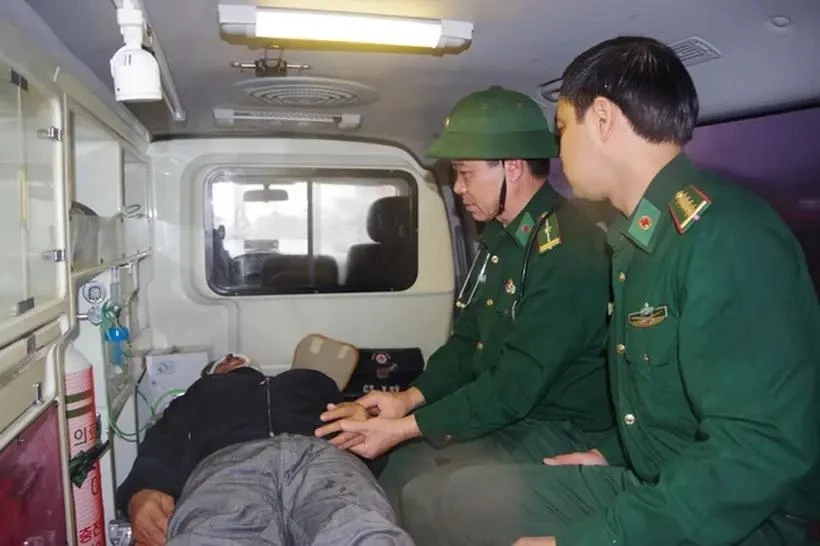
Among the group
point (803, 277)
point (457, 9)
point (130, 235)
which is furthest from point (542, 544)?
point (130, 235)

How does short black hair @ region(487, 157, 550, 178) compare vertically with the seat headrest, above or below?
above

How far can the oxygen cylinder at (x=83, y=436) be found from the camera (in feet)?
7.55

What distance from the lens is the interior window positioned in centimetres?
444

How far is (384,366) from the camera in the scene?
14.6 ft

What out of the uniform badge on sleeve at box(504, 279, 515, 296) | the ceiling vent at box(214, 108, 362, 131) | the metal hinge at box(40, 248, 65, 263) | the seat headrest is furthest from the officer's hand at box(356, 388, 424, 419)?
the seat headrest

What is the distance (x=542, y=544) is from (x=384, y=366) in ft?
9.70

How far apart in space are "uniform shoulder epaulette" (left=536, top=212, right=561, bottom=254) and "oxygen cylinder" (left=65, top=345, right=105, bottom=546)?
1647mm

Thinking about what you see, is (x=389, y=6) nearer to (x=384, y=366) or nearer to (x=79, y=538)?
(x=79, y=538)

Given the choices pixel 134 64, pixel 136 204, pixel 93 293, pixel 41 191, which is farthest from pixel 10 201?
pixel 136 204

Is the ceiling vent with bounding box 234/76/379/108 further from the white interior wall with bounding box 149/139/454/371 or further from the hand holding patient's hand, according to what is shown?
the hand holding patient's hand

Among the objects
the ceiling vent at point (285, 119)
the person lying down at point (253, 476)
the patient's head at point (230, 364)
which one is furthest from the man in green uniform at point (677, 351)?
the ceiling vent at point (285, 119)

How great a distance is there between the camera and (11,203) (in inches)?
66.9

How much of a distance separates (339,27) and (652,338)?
1.23 meters

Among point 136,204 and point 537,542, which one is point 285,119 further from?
point 537,542
